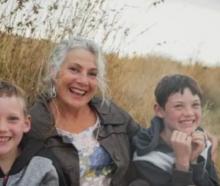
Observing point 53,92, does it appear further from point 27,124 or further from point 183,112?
point 183,112

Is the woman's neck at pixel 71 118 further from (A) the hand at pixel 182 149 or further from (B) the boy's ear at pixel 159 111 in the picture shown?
(A) the hand at pixel 182 149

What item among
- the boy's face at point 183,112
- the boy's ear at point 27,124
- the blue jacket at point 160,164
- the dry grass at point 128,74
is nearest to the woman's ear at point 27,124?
the boy's ear at point 27,124

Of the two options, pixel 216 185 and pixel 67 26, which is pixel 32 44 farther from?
pixel 216 185

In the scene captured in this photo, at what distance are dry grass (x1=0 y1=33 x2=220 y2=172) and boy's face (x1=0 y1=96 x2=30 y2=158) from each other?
1.07 meters

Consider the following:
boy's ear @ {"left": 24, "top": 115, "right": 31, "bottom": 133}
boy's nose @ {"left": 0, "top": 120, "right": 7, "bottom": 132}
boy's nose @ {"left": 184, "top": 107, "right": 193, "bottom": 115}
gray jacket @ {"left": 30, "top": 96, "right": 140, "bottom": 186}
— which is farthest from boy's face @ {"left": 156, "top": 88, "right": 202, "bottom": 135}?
boy's nose @ {"left": 0, "top": 120, "right": 7, "bottom": 132}

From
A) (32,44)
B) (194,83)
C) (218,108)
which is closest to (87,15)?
(32,44)

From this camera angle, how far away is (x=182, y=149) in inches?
110

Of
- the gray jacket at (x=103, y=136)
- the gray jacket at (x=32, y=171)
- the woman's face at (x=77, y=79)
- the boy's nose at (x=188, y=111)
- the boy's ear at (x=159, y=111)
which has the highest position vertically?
the woman's face at (x=77, y=79)

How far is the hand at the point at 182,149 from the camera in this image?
2.79 m

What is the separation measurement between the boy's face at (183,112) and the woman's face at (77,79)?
1.28 feet

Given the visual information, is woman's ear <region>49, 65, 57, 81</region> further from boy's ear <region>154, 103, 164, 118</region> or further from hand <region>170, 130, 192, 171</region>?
hand <region>170, 130, 192, 171</region>

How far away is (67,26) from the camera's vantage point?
4297 mm

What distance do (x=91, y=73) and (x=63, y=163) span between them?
1.58 ft

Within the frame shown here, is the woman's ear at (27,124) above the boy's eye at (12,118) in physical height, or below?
below
